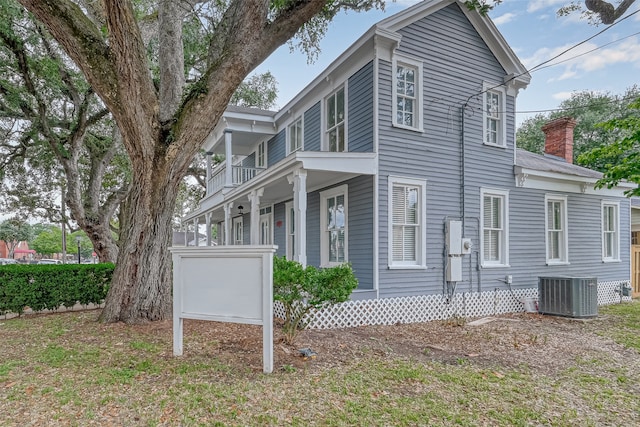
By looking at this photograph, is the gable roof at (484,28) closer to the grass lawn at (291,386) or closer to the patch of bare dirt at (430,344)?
the patch of bare dirt at (430,344)

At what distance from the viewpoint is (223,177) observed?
1407 centimetres

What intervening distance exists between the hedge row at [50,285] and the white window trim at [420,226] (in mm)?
6571

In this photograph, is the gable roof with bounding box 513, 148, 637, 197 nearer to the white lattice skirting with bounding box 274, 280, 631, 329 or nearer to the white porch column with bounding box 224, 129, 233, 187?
the white lattice skirting with bounding box 274, 280, 631, 329

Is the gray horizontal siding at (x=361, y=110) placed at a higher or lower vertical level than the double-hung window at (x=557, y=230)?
higher

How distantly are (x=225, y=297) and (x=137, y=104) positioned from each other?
158 inches

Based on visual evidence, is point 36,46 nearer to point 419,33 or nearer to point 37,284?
point 37,284

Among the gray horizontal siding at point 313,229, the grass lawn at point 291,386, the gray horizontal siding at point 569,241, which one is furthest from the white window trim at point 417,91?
the grass lawn at point 291,386

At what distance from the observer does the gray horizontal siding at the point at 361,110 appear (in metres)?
8.70

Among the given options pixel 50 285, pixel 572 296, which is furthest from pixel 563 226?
pixel 50 285

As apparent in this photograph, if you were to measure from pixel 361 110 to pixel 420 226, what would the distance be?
3.00 metres

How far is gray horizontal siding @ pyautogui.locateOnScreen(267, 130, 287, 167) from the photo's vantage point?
13445 mm

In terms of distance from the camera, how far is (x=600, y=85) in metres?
25.8

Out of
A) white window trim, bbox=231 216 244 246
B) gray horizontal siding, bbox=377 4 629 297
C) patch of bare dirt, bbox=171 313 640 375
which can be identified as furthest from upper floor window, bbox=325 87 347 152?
white window trim, bbox=231 216 244 246

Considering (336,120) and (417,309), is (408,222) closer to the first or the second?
(417,309)
